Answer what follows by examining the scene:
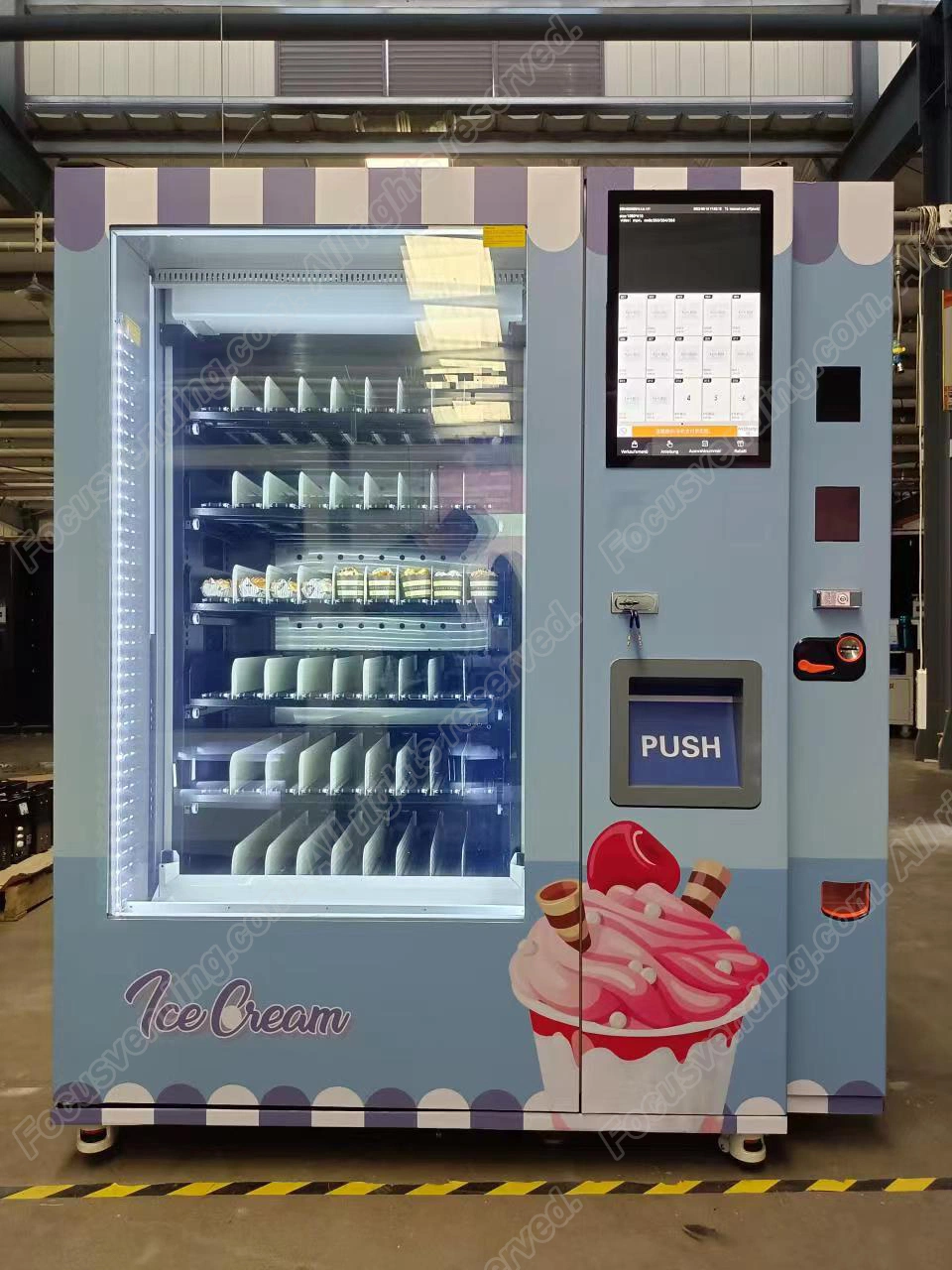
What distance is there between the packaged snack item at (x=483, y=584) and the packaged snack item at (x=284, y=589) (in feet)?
1.66

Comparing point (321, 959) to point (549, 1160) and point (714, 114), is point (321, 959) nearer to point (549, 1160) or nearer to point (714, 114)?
point (549, 1160)

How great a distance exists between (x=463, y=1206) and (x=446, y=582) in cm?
158

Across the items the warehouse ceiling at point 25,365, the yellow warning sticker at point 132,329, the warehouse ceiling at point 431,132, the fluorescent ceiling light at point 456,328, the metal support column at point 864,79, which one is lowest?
the yellow warning sticker at point 132,329

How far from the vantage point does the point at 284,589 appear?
8.13 feet

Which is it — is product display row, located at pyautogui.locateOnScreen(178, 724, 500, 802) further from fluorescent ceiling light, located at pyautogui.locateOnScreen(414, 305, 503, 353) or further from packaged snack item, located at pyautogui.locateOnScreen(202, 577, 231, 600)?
fluorescent ceiling light, located at pyautogui.locateOnScreen(414, 305, 503, 353)

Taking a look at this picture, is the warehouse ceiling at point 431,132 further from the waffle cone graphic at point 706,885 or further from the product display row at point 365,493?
the waffle cone graphic at point 706,885

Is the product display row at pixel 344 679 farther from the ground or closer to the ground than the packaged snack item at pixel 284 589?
closer to the ground

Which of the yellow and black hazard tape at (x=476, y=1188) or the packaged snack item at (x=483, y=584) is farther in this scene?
the packaged snack item at (x=483, y=584)

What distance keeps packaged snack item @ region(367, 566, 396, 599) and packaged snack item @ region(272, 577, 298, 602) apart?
22 cm

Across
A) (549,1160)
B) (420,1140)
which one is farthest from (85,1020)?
(549,1160)

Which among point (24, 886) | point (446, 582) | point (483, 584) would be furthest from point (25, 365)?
point (483, 584)

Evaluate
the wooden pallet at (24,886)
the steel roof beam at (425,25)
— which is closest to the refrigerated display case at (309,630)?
the wooden pallet at (24,886)

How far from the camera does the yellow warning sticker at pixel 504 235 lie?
2.05m

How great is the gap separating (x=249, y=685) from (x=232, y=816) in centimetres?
37
